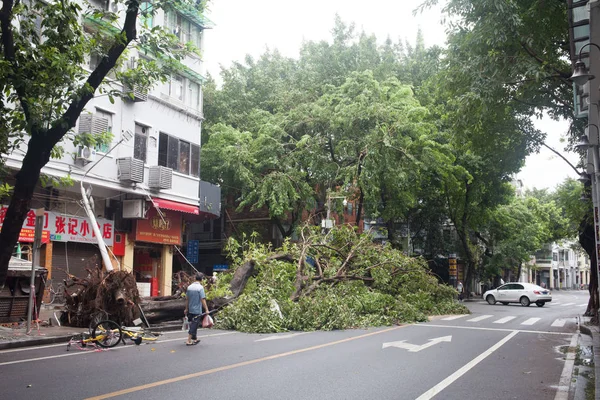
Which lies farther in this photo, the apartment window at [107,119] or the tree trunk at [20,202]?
the apartment window at [107,119]

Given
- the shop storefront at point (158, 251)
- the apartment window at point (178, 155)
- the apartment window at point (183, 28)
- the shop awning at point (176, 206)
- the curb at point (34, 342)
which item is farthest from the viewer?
the apartment window at point (183, 28)

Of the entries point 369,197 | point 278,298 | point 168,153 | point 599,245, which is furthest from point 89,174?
point 599,245

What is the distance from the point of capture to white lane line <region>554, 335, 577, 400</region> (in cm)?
711

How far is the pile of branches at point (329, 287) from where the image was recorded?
48.5 ft

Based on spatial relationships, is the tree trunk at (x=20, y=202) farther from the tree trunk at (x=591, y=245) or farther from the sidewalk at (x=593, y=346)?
the tree trunk at (x=591, y=245)

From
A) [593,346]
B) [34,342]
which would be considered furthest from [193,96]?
[593,346]

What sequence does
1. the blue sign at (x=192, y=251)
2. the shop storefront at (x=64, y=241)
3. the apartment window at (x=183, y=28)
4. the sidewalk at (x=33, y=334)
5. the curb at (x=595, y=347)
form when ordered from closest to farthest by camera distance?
the curb at (x=595, y=347)
the sidewalk at (x=33, y=334)
the shop storefront at (x=64, y=241)
the apartment window at (x=183, y=28)
the blue sign at (x=192, y=251)

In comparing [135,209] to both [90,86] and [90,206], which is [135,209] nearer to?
[90,206]

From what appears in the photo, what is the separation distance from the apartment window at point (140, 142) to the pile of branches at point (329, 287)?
6.55 m

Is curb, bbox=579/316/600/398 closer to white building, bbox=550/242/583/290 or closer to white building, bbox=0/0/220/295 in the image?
white building, bbox=0/0/220/295

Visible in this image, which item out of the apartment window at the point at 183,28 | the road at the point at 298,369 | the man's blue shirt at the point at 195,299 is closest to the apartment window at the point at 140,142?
the apartment window at the point at 183,28

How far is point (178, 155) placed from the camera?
2427cm

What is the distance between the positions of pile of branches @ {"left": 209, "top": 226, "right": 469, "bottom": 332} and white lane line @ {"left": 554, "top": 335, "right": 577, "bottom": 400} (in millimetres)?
5944

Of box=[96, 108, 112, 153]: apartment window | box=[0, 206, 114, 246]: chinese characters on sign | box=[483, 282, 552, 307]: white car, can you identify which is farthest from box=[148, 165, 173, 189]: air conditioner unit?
box=[483, 282, 552, 307]: white car
